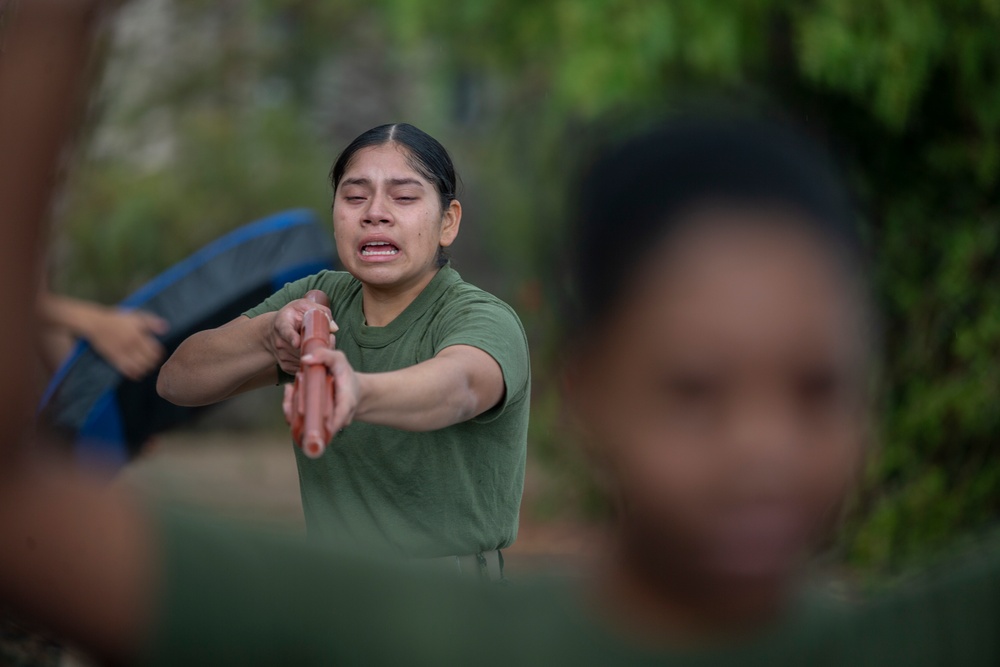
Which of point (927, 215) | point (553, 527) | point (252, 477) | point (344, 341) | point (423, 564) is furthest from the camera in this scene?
point (252, 477)

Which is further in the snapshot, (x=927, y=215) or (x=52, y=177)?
(x=927, y=215)

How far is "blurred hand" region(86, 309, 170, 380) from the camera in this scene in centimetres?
271

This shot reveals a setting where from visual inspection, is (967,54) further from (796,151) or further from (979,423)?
(796,151)

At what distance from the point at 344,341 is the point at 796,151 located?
0.98 meters

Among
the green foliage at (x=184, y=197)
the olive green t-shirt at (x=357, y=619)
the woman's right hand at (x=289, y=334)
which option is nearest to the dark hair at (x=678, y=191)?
the olive green t-shirt at (x=357, y=619)

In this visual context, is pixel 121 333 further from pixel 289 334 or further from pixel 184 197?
pixel 184 197

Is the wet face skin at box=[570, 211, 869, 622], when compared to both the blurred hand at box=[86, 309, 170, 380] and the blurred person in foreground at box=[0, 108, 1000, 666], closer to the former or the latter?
the blurred person in foreground at box=[0, 108, 1000, 666]

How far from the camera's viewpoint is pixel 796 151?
0.99 metres

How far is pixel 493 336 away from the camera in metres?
1.74

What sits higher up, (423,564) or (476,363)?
(476,363)

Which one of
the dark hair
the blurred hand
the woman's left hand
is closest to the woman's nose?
the woman's left hand

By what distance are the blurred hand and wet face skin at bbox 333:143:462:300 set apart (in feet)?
3.52

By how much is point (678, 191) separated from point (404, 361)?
0.90 meters

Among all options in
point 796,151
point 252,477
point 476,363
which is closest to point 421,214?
point 476,363
